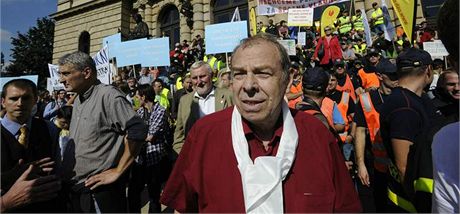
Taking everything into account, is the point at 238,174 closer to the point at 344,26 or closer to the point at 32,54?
the point at 344,26

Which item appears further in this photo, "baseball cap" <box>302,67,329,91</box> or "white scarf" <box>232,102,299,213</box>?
"baseball cap" <box>302,67,329,91</box>

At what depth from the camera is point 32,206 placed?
245cm

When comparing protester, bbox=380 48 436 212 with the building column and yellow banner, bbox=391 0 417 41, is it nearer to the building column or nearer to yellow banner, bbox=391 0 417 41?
yellow banner, bbox=391 0 417 41

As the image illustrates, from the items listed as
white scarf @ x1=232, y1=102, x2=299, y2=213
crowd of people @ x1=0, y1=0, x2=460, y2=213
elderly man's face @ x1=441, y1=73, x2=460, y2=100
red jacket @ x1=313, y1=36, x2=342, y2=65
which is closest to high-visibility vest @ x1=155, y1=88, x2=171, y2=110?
crowd of people @ x1=0, y1=0, x2=460, y2=213

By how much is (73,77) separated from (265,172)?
7.07 feet

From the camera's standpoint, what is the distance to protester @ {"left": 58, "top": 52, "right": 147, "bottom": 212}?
118 inches

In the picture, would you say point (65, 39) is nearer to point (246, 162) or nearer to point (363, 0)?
point (363, 0)

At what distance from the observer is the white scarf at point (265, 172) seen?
1.66 m

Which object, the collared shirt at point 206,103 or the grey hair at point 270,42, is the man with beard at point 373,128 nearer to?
the collared shirt at point 206,103

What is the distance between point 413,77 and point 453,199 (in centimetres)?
198

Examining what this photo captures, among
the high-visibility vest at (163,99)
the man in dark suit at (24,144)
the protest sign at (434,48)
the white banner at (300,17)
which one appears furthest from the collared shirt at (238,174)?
the white banner at (300,17)

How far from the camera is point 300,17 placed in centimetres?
1188

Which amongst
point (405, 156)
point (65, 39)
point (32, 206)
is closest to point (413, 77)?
point (405, 156)

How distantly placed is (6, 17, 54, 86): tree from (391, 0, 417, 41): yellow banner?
163 feet
